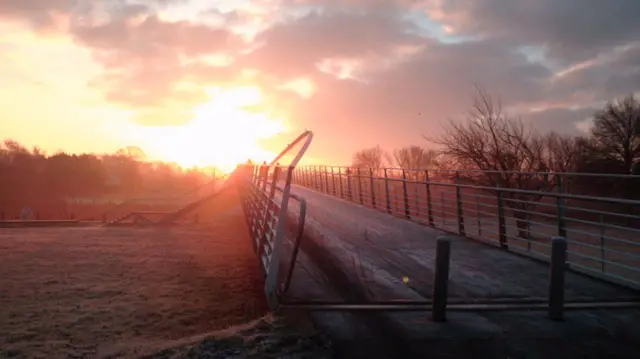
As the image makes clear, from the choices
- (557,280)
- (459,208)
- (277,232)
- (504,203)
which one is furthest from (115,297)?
(504,203)

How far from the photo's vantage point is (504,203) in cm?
2128

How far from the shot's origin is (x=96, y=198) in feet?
299

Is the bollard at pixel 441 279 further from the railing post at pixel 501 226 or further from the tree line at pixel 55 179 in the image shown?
the tree line at pixel 55 179

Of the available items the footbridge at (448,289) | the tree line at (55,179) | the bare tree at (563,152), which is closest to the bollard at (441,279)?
the footbridge at (448,289)

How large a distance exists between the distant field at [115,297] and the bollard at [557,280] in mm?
3751

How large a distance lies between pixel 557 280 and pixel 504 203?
54.0 ft

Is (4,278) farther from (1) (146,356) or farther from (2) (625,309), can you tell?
(2) (625,309)

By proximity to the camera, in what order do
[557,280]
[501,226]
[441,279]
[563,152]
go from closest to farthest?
[441,279], [557,280], [501,226], [563,152]

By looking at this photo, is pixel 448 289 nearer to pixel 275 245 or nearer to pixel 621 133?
pixel 275 245

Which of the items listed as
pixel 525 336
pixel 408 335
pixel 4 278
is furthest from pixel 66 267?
pixel 525 336

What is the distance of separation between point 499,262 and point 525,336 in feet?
13.3

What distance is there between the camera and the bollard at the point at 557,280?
563 cm

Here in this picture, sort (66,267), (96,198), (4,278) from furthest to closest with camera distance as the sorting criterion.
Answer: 1. (96,198)
2. (66,267)
3. (4,278)

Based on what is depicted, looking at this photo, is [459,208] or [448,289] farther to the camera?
[459,208]
